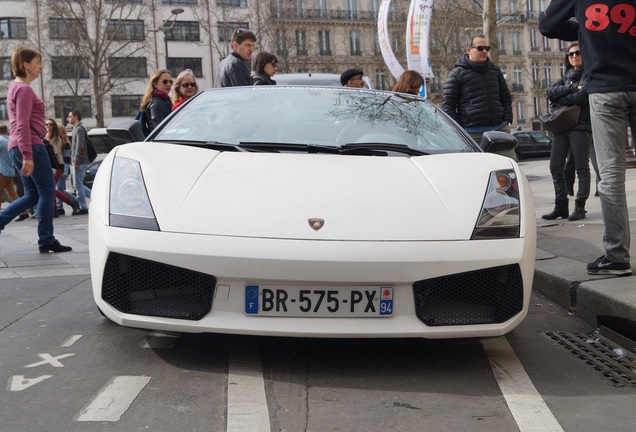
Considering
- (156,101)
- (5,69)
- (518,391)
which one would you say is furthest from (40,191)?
(5,69)

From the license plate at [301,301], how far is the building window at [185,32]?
222 ft

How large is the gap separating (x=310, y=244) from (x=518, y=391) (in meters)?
1.00

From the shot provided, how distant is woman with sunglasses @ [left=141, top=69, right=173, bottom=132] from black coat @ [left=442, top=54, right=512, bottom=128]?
2.64 meters

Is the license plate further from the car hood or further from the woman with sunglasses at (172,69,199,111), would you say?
the woman with sunglasses at (172,69,199,111)

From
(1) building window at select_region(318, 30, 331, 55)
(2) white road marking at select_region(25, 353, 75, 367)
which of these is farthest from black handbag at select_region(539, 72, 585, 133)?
(1) building window at select_region(318, 30, 331, 55)

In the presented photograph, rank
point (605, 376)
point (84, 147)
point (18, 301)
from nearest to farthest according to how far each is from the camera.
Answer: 1. point (605, 376)
2. point (18, 301)
3. point (84, 147)

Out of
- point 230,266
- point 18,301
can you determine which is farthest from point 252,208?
point 18,301

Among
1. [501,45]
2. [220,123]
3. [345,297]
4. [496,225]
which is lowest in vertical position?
[345,297]

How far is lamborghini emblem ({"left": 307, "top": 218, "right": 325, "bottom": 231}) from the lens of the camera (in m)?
3.49

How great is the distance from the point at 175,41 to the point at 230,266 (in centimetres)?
6811

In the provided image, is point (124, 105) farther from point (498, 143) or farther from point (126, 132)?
point (498, 143)

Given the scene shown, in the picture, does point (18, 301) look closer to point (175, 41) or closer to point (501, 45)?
point (175, 41)

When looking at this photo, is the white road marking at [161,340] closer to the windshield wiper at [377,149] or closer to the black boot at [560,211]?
the windshield wiper at [377,149]

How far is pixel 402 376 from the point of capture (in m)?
3.50
